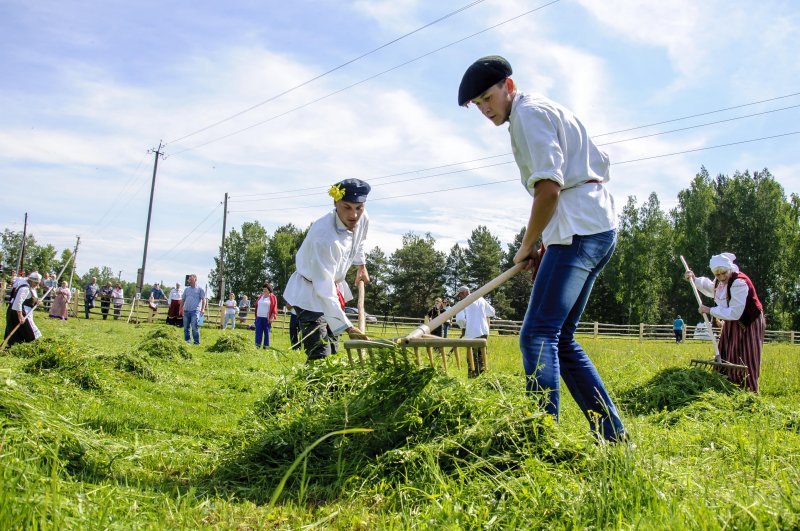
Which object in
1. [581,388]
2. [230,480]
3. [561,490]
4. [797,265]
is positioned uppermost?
[797,265]

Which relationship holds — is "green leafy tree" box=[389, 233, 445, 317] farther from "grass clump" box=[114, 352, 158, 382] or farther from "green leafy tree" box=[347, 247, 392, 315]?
"grass clump" box=[114, 352, 158, 382]

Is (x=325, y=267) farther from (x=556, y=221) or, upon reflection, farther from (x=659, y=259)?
(x=659, y=259)

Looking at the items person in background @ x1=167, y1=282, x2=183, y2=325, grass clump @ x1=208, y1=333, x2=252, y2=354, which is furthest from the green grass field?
person in background @ x1=167, y1=282, x2=183, y2=325

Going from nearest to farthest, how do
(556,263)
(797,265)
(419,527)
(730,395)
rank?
(419,527)
(556,263)
(730,395)
(797,265)

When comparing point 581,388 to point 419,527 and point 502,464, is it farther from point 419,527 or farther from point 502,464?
point 419,527

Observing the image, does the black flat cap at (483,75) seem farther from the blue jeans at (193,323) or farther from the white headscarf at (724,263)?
the blue jeans at (193,323)

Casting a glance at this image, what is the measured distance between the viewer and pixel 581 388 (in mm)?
2971

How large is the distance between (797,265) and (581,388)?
188ft

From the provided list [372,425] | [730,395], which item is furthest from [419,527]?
[730,395]

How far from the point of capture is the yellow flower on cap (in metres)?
4.24

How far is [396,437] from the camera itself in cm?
266

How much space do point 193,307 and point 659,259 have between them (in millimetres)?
51164

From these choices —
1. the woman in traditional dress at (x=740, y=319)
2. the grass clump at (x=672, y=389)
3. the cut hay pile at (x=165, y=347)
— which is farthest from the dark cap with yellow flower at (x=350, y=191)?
the cut hay pile at (x=165, y=347)

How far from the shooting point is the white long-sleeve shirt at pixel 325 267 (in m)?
4.08
